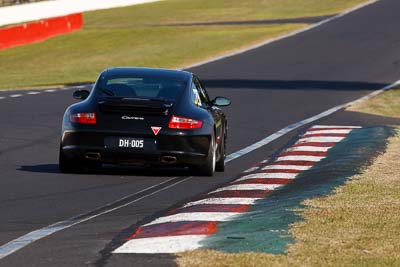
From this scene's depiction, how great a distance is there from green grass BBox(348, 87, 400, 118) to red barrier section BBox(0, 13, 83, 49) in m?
20.5

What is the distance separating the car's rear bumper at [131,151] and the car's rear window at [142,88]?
57 cm

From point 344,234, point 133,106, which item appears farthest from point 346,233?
point 133,106

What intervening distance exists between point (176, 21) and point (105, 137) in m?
44.6

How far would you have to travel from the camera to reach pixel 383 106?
27.0m

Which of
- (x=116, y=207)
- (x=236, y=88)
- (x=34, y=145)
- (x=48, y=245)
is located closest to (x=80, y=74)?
(x=236, y=88)

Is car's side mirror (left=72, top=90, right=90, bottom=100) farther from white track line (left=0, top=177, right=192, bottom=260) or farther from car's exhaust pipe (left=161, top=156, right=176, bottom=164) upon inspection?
white track line (left=0, top=177, right=192, bottom=260)

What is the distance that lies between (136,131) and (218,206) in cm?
336

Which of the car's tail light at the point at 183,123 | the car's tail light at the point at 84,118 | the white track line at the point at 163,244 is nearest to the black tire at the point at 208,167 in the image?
the car's tail light at the point at 183,123

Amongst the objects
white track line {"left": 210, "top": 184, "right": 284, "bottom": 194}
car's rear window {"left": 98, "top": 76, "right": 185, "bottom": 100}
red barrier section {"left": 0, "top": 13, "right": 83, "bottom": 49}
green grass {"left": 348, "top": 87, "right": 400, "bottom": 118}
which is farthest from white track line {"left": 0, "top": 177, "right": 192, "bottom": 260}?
red barrier section {"left": 0, "top": 13, "right": 83, "bottom": 49}

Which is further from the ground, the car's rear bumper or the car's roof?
the car's roof

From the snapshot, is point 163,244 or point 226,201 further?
point 226,201

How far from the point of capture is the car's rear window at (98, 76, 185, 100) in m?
14.7

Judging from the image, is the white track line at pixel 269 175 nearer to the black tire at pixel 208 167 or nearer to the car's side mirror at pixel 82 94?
the black tire at pixel 208 167

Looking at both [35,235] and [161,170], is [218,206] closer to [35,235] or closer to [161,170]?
[35,235]
